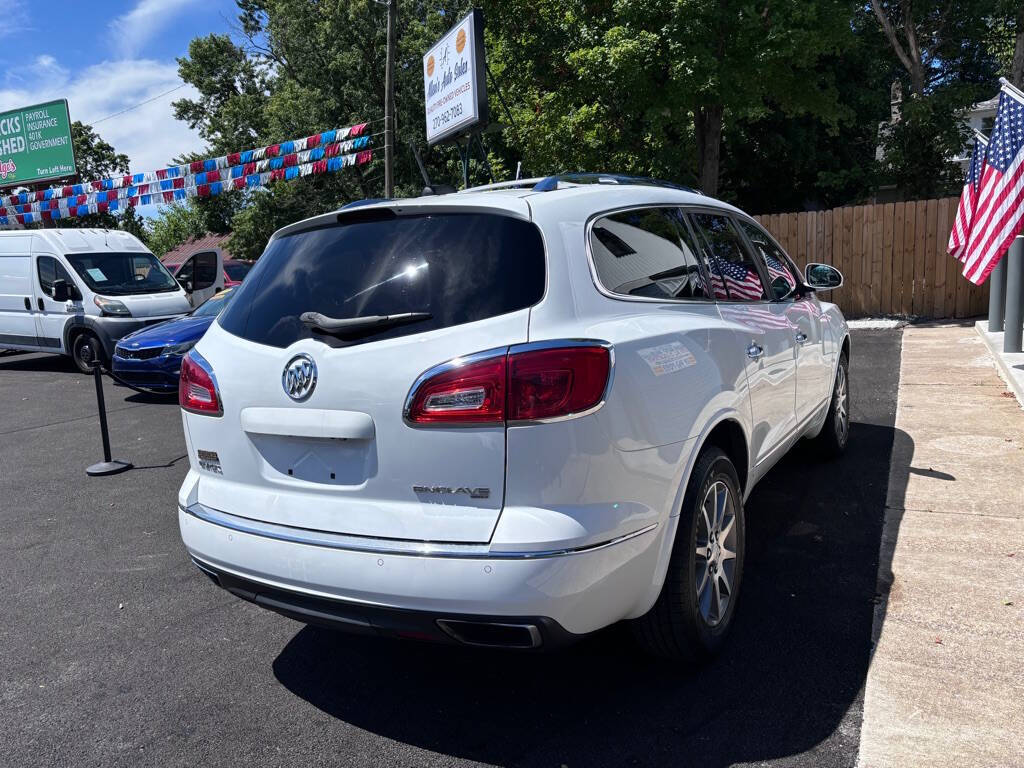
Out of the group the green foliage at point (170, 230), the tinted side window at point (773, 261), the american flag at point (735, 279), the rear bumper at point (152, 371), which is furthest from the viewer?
the green foliage at point (170, 230)

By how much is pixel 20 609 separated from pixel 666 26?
1688cm

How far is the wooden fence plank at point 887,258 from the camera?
46.9ft

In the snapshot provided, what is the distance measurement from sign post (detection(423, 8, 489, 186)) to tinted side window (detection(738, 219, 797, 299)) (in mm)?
9689

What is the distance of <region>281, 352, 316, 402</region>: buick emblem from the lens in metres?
2.52

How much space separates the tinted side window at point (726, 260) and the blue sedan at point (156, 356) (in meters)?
6.88

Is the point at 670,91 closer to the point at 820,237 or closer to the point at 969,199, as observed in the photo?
the point at 820,237

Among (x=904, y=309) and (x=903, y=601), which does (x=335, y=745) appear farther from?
(x=904, y=309)

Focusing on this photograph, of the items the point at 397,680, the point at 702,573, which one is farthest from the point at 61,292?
the point at 702,573

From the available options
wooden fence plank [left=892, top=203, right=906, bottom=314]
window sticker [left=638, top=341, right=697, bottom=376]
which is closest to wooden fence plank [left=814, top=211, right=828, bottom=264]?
wooden fence plank [left=892, top=203, right=906, bottom=314]

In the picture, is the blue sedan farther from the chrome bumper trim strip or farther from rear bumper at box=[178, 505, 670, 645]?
rear bumper at box=[178, 505, 670, 645]

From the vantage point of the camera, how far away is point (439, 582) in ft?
7.37

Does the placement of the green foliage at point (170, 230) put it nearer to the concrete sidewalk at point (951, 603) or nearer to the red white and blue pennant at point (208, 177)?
the red white and blue pennant at point (208, 177)

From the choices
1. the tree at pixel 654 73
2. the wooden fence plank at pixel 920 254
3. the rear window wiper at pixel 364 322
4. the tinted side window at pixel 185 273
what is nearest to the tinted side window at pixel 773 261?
the rear window wiper at pixel 364 322

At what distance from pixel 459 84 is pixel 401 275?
14.2 metres
